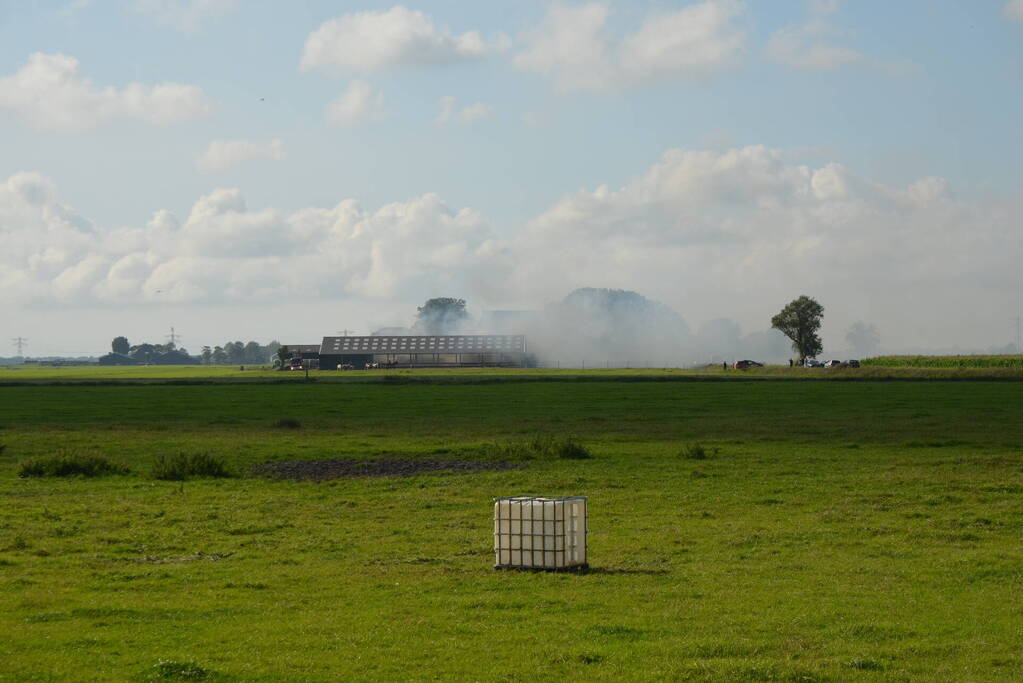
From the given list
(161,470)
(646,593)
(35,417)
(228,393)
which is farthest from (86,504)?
(228,393)

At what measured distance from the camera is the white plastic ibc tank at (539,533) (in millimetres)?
17423

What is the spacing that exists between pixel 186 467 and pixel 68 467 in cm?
359

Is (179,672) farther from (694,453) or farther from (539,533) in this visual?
(694,453)

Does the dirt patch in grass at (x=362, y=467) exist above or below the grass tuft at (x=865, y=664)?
above

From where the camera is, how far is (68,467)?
3356cm

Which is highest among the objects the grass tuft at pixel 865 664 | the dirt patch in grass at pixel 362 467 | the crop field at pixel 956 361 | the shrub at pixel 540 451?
the crop field at pixel 956 361

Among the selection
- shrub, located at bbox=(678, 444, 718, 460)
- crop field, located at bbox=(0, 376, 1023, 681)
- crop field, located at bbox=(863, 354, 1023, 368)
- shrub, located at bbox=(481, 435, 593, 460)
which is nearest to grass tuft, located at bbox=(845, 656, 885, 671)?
crop field, located at bbox=(0, 376, 1023, 681)

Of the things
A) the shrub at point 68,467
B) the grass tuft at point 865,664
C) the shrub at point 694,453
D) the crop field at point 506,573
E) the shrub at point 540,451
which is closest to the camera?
the grass tuft at point 865,664

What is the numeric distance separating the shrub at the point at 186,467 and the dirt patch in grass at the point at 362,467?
1.23 meters

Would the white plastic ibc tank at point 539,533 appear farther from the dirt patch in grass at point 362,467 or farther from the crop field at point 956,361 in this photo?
the crop field at point 956,361

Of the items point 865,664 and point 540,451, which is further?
point 540,451

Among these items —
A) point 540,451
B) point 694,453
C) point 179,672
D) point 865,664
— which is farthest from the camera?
point 540,451

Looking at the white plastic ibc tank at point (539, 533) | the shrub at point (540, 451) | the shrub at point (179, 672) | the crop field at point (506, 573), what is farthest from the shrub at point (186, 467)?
the shrub at point (179, 672)

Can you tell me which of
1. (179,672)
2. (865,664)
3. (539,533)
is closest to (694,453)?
(539,533)
